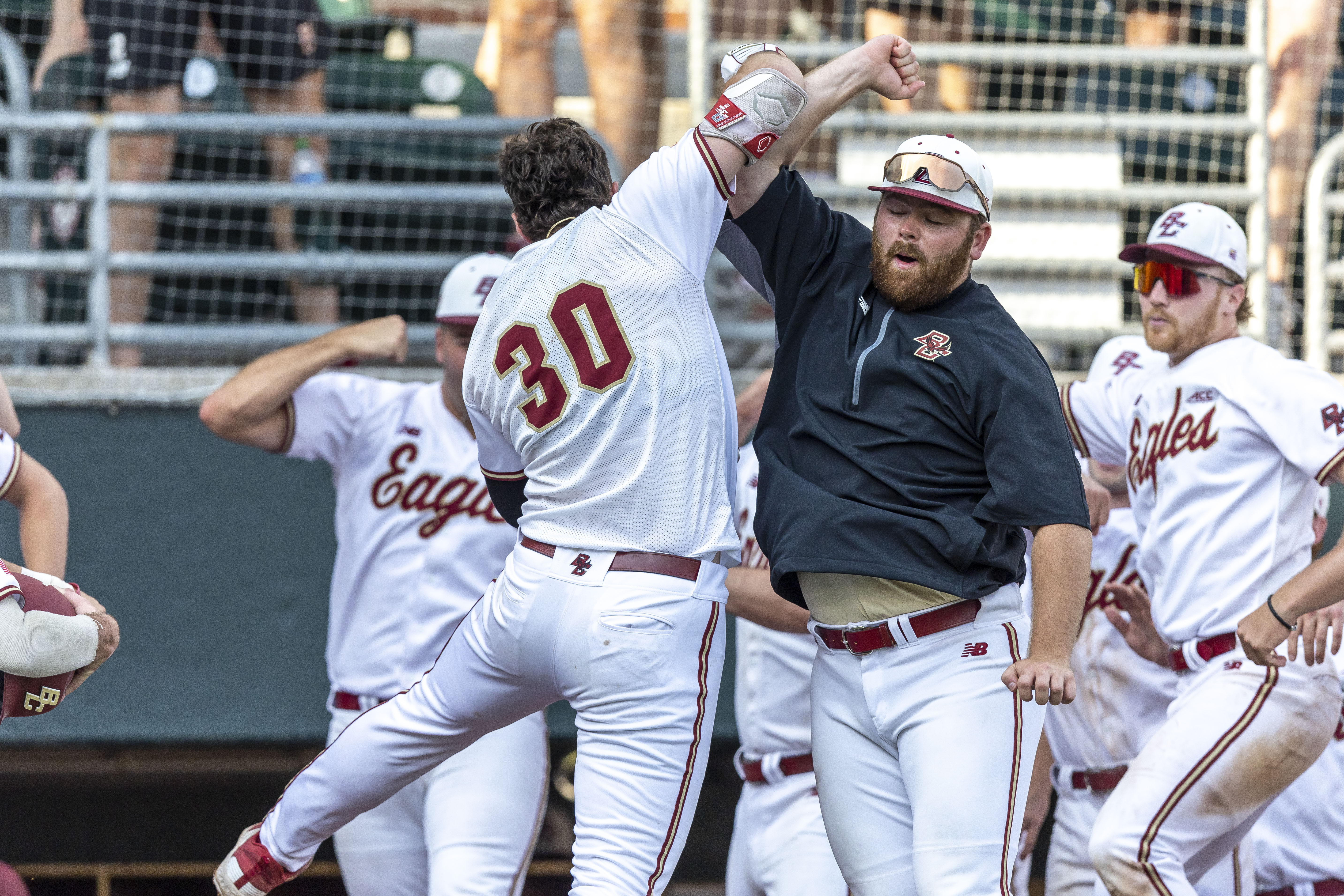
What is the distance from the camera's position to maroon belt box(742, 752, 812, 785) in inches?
159

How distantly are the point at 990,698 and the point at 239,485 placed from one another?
11.1ft

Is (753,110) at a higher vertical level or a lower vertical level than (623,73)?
lower

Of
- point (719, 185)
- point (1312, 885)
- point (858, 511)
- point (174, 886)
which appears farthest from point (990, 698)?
point (174, 886)

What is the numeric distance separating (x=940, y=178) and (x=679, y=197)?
0.58m

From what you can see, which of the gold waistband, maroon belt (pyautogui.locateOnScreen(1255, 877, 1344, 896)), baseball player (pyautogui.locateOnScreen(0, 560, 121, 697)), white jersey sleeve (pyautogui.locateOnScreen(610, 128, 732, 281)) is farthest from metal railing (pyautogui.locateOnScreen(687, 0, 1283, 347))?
baseball player (pyautogui.locateOnScreen(0, 560, 121, 697))

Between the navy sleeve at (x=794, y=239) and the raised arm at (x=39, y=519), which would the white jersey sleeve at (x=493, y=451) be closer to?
the navy sleeve at (x=794, y=239)

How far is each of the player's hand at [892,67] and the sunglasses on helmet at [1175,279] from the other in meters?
1.14

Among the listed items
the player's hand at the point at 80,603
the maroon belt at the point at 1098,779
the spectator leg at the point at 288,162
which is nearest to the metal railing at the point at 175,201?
the spectator leg at the point at 288,162

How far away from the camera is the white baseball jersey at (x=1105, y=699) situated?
4461 millimetres

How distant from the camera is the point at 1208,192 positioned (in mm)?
6102

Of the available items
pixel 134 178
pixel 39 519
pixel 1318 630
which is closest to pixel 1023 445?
pixel 1318 630

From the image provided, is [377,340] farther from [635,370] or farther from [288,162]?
[288,162]

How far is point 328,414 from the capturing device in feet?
14.0

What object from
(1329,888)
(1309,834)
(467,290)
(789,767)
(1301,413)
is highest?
(467,290)
